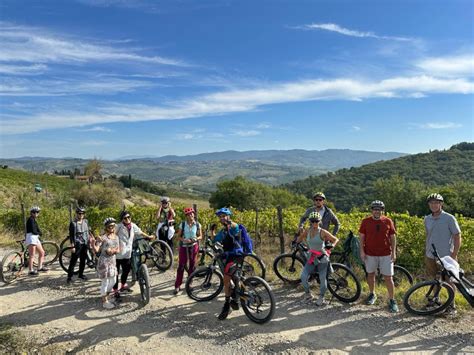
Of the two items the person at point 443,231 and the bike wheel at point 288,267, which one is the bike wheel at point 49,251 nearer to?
the bike wheel at point 288,267

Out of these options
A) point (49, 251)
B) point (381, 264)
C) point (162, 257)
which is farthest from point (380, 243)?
point (49, 251)

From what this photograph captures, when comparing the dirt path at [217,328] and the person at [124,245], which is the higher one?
the person at [124,245]

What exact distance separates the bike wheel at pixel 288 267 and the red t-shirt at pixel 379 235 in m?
1.93

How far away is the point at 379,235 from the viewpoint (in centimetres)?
643

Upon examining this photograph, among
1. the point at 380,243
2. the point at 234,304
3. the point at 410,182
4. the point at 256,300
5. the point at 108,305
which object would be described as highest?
the point at 410,182

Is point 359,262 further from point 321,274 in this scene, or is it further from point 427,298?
point 427,298

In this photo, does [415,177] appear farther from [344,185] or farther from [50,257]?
[50,257]

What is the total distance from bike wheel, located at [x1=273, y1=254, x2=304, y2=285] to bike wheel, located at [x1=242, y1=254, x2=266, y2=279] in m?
0.32

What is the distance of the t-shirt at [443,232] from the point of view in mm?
6105

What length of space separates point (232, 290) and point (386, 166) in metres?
115

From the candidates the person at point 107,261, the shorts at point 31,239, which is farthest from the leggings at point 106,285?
the shorts at point 31,239

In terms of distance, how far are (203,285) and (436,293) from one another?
176 inches

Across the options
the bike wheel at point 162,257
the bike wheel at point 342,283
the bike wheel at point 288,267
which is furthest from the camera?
the bike wheel at point 162,257

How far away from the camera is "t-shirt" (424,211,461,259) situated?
20.0 feet
